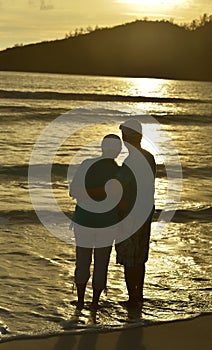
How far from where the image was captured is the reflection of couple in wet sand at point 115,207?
25.0ft

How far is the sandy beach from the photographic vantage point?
719 centimetres

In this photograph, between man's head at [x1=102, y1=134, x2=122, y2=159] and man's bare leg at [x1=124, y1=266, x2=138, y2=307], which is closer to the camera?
man's head at [x1=102, y1=134, x2=122, y2=159]

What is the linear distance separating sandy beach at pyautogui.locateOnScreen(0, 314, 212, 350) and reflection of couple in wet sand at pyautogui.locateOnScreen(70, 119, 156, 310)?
2.10 ft

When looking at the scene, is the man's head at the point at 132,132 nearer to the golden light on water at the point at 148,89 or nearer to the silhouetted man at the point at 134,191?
the silhouetted man at the point at 134,191

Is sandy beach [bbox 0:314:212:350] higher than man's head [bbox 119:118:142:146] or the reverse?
the reverse

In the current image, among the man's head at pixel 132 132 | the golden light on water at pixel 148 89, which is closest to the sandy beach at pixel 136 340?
the man's head at pixel 132 132

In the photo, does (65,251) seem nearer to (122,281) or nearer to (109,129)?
(122,281)

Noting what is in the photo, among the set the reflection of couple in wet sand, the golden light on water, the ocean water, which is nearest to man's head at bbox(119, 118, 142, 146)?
the reflection of couple in wet sand

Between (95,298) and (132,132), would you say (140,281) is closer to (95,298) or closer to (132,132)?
(95,298)

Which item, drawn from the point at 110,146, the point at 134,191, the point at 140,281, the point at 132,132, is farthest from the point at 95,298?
the point at 132,132

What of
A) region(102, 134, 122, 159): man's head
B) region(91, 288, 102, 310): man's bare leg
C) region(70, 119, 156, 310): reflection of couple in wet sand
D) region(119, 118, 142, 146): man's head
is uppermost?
region(119, 118, 142, 146): man's head

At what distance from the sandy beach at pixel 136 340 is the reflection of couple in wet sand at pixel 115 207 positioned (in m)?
0.64

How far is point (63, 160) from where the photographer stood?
2478 centimetres

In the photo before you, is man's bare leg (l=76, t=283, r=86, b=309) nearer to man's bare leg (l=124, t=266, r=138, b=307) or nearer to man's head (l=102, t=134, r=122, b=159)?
man's bare leg (l=124, t=266, r=138, b=307)
